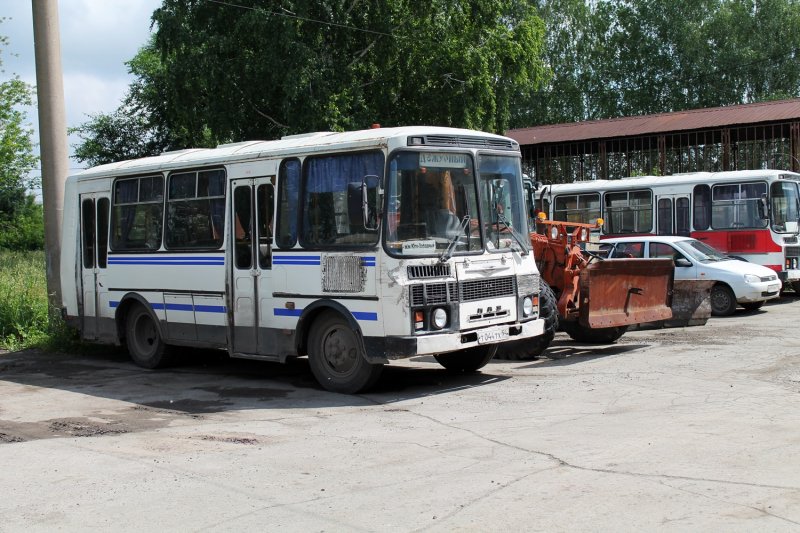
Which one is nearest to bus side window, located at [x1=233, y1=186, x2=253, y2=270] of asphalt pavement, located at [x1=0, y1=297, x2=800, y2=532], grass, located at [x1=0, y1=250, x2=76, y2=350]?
asphalt pavement, located at [x1=0, y1=297, x2=800, y2=532]

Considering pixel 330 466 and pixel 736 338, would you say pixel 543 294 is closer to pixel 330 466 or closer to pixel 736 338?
pixel 736 338

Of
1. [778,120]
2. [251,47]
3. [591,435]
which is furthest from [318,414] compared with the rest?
[778,120]

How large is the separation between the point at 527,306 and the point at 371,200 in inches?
102

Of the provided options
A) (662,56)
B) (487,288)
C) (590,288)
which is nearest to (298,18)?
(590,288)

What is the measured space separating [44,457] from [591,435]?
4.70 metres

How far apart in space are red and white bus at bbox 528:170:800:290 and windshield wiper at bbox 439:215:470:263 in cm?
911

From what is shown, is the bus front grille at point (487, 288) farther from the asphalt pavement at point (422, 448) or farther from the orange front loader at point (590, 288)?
the orange front loader at point (590, 288)

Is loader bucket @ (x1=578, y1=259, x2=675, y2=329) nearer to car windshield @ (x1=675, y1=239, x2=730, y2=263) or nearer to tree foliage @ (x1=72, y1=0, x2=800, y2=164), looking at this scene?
car windshield @ (x1=675, y1=239, x2=730, y2=263)

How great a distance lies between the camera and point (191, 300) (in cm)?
1226

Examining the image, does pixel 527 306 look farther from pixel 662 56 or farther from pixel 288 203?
pixel 662 56

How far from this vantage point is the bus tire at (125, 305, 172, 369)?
517 inches

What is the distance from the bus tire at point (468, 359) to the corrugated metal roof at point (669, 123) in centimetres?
2244

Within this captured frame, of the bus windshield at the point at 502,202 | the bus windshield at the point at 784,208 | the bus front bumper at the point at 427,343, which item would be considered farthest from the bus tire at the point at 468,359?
the bus windshield at the point at 784,208

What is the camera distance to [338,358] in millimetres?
10430
